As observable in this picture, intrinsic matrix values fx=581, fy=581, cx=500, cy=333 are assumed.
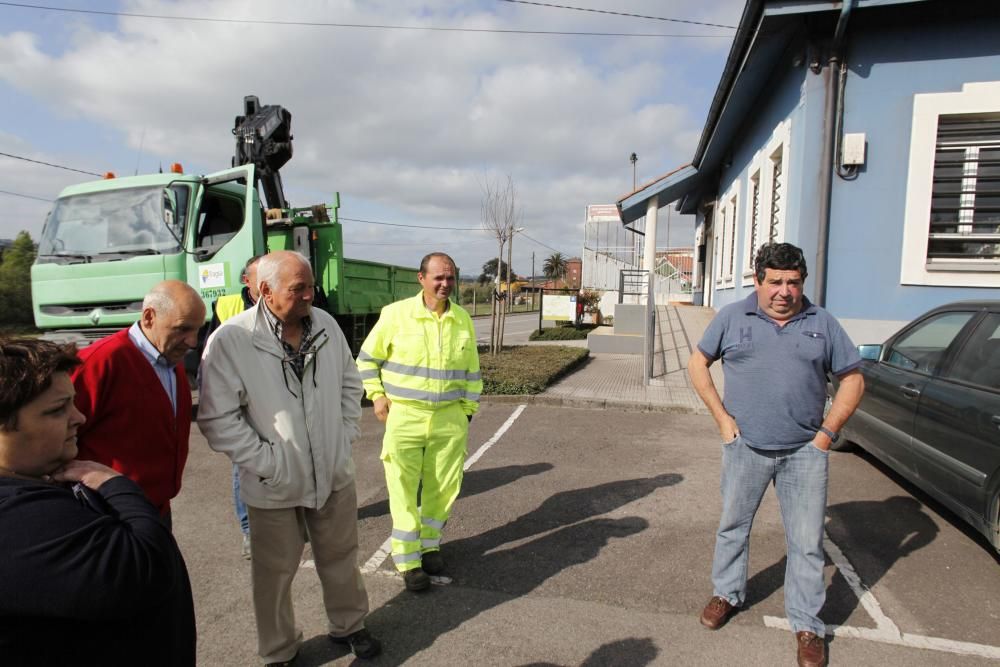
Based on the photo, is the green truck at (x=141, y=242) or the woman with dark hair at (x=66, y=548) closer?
the woman with dark hair at (x=66, y=548)

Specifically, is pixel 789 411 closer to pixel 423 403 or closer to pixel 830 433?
pixel 830 433

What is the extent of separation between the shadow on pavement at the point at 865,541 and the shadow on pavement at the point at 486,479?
7.34 feet

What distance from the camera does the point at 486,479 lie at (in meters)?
5.19

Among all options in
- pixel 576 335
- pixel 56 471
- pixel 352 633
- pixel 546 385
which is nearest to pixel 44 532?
pixel 56 471

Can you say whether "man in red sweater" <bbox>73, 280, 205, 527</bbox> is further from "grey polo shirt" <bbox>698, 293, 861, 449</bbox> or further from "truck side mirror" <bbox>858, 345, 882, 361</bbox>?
"truck side mirror" <bbox>858, 345, 882, 361</bbox>

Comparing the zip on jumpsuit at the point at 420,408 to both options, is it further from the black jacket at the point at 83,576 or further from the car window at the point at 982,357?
the car window at the point at 982,357

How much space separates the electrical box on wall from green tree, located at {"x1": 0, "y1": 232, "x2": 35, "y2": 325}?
74.8 ft

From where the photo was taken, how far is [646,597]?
323 centimetres

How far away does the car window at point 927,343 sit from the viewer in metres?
4.29

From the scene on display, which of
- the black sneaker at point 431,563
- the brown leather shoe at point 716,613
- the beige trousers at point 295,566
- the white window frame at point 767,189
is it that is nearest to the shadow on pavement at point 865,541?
the brown leather shoe at point 716,613

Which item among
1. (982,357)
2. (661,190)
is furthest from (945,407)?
(661,190)

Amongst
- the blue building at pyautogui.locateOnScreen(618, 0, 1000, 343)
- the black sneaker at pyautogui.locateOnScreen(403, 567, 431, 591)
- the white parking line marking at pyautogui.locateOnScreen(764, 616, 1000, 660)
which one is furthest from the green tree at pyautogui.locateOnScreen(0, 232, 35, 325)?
the white parking line marking at pyautogui.locateOnScreen(764, 616, 1000, 660)

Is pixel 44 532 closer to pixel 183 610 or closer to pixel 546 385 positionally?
pixel 183 610

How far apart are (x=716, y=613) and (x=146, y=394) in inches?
109
